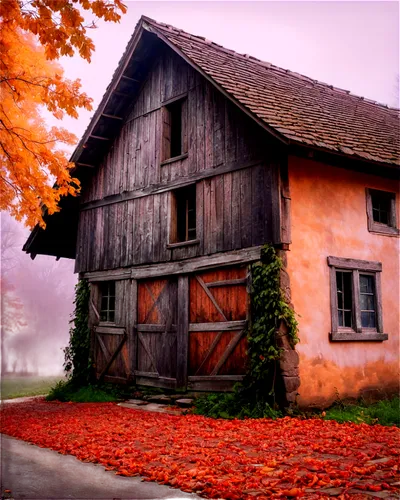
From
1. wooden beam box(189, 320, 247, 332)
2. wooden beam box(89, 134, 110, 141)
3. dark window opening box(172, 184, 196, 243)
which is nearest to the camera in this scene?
wooden beam box(189, 320, 247, 332)

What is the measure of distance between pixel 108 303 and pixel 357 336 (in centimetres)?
710

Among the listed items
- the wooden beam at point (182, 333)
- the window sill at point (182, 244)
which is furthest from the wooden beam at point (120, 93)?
the wooden beam at point (182, 333)

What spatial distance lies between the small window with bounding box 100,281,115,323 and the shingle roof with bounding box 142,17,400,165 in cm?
659

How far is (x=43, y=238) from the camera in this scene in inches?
621

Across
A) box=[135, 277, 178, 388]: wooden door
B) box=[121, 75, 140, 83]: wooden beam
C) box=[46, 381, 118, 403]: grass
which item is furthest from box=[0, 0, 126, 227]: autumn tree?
box=[46, 381, 118, 403]: grass

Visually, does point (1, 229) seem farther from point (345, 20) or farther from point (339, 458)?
point (345, 20)

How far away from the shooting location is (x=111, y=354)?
523 inches

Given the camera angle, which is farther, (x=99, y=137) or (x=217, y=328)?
(x=99, y=137)

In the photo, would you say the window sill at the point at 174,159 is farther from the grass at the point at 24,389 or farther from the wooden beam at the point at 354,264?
the grass at the point at 24,389

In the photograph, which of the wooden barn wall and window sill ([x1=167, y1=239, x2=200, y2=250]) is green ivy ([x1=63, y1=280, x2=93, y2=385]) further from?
window sill ([x1=167, y1=239, x2=200, y2=250])

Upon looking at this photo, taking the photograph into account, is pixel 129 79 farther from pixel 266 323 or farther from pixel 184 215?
pixel 266 323

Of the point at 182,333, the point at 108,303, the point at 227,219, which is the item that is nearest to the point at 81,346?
the point at 108,303

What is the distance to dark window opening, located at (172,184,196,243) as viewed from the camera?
11.8m

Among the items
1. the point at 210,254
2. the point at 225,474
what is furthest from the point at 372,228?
the point at 225,474
